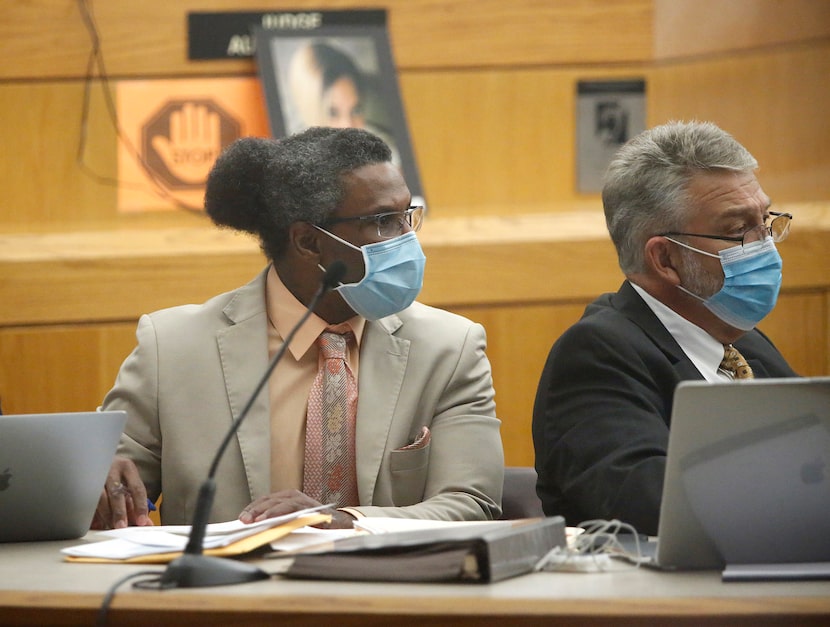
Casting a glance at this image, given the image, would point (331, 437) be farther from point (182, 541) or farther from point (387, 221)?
point (182, 541)

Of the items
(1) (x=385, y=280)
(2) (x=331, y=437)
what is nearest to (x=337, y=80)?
(1) (x=385, y=280)

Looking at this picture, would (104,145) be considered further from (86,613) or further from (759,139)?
(86,613)

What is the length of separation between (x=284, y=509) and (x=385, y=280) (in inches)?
30.8

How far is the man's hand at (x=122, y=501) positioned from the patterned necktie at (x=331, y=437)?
0.41m

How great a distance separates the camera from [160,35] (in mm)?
4211

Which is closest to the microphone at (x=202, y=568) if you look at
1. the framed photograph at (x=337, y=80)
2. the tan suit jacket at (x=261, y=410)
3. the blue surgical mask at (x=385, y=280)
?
the tan suit jacket at (x=261, y=410)

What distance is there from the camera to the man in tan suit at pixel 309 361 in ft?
8.38

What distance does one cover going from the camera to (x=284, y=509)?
2027 mm

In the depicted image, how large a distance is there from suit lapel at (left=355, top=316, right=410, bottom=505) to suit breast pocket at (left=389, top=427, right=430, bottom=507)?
39 mm

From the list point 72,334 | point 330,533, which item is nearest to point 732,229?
point 330,533

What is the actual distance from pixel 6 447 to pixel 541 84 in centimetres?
296

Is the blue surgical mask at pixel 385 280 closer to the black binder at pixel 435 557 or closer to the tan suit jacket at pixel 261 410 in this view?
the tan suit jacket at pixel 261 410

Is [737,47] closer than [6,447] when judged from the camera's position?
No

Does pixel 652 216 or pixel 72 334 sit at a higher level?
pixel 652 216
